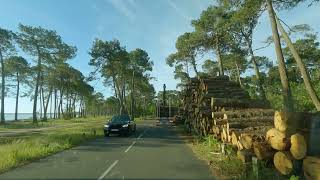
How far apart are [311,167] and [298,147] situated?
0.89 m

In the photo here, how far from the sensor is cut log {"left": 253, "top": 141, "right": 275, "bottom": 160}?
13359 millimetres

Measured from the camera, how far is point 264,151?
13398mm

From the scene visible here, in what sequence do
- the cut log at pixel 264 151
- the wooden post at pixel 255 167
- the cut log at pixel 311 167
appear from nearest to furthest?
the cut log at pixel 311 167 < the wooden post at pixel 255 167 < the cut log at pixel 264 151

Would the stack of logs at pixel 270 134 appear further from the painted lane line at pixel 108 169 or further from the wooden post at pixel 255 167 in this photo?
the painted lane line at pixel 108 169

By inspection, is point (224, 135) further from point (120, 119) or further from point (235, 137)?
point (120, 119)

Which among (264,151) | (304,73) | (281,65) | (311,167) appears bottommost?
(311,167)

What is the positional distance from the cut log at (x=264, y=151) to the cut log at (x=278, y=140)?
395 mm

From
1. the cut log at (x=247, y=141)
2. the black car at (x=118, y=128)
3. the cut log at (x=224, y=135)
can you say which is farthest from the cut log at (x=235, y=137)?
the black car at (x=118, y=128)

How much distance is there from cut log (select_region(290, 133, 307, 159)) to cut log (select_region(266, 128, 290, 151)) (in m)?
0.47

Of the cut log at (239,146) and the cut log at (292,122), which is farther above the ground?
the cut log at (292,122)

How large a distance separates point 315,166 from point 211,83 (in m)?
19.3

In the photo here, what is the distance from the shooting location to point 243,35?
38875 millimetres

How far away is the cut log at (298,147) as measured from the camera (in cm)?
1138

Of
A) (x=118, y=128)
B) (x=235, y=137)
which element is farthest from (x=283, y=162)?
(x=118, y=128)
